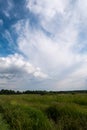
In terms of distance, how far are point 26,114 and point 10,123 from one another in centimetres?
173

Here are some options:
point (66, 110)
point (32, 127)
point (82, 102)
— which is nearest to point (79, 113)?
point (66, 110)

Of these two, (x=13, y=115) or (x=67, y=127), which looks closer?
(x=67, y=127)

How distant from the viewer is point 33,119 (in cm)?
1279

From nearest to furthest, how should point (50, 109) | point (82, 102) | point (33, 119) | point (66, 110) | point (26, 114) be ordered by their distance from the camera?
point (33, 119) → point (26, 114) → point (66, 110) → point (50, 109) → point (82, 102)

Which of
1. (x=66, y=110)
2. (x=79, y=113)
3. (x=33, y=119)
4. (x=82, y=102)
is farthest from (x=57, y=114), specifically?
(x=82, y=102)

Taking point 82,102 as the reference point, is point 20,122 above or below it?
below

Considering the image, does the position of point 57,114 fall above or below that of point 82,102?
below

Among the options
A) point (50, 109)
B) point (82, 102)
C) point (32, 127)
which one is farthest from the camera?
point (82, 102)

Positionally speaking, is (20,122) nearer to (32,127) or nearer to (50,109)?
(32,127)

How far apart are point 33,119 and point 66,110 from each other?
3047 millimetres

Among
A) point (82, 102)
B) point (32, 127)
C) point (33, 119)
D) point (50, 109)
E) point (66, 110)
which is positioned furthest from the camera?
point (82, 102)

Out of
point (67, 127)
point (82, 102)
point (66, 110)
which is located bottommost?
point (67, 127)

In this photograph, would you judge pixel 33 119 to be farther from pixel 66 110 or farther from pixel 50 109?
pixel 50 109

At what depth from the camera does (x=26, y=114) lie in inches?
547
